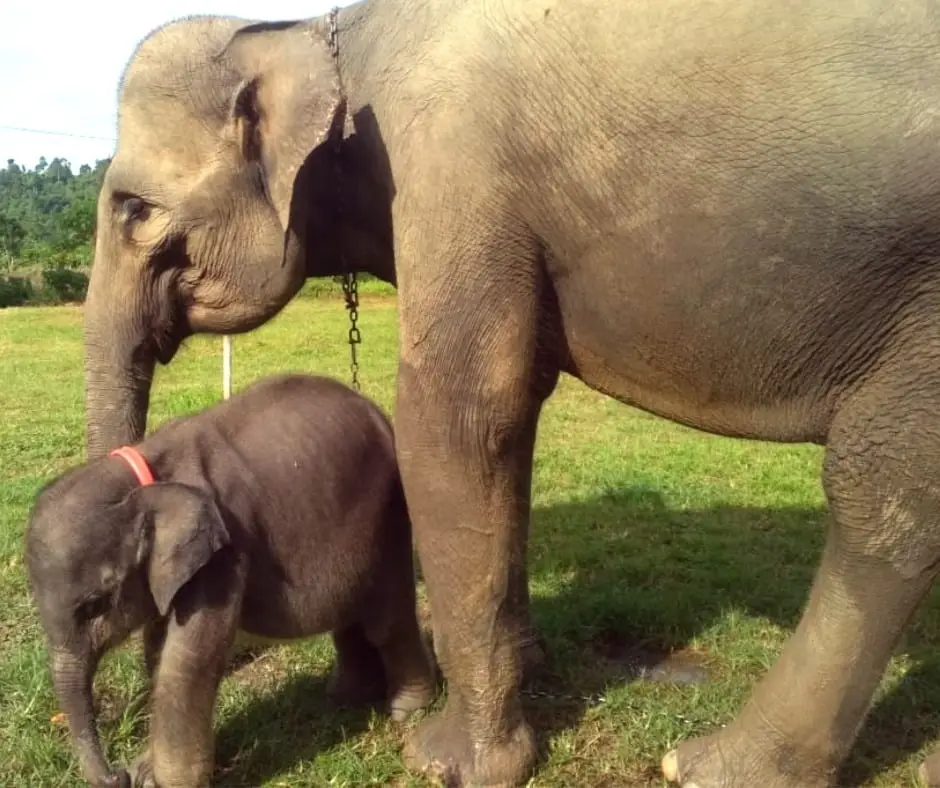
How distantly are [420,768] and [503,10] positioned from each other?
6.18ft

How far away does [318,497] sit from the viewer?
272 cm

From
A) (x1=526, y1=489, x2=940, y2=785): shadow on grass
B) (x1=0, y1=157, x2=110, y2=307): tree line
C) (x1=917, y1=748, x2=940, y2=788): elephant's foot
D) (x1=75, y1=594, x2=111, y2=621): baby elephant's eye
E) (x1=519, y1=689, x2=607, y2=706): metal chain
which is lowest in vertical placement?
(x1=0, y1=157, x2=110, y2=307): tree line

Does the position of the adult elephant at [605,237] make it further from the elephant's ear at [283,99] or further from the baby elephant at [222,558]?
the baby elephant at [222,558]

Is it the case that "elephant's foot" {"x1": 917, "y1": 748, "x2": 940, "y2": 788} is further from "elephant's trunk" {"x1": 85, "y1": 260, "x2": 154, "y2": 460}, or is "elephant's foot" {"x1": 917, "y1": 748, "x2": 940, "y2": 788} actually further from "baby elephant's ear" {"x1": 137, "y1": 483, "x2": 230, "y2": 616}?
"elephant's trunk" {"x1": 85, "y1": 260, "x2": 154, "y2": 460}

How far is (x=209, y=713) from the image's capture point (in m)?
2.47

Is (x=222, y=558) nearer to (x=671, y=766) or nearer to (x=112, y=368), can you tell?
(x=112, y=368)

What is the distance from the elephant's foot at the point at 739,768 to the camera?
8.18 ft

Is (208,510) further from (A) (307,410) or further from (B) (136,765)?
(B) (136,765)

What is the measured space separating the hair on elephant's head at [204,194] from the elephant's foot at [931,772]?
2042mm

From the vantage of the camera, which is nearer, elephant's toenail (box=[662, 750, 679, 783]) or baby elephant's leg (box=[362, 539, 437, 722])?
elephant's toenail (box=[662, 750, 679, 783])

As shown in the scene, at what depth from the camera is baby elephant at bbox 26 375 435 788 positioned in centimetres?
233

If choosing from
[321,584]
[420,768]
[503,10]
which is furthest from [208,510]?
[503,10]

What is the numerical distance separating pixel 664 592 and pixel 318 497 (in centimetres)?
176

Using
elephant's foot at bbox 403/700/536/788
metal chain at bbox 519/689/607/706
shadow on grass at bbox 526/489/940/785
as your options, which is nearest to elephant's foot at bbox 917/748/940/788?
shadow on grass at bbox 526/489/940/785
